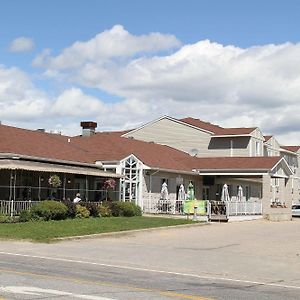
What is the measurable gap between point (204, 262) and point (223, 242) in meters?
6.17

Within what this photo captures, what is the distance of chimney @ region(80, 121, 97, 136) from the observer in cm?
4534

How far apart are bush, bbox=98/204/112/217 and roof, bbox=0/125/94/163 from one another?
4.18m

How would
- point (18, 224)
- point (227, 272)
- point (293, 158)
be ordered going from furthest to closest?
1. point (293, 158)
2. point (18, 224)
3. point (227, 272)

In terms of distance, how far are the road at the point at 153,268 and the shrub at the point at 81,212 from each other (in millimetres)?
5521

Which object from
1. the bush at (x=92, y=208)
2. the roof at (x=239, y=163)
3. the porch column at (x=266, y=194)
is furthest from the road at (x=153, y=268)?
the roof at (x=239, y=163)

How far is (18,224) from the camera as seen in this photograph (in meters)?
24.0

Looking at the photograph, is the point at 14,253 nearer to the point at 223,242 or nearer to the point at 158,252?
the point at 158,252

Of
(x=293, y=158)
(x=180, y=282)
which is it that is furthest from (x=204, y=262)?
(x=293, y=158)

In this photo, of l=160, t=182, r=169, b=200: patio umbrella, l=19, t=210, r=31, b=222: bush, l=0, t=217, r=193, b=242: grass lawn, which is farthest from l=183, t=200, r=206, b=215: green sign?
l=19, t=210, r=31, b=222: bush

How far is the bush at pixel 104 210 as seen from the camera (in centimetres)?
3022

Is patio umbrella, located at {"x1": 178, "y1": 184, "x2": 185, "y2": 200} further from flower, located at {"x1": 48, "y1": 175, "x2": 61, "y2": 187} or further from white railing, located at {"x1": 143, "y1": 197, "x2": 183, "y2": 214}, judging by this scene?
flower, located at {"x1": 48, "y1": 175, "x2": 61, "y2": 187}

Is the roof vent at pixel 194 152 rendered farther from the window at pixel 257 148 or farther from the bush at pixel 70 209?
the bush at pixel 70 209

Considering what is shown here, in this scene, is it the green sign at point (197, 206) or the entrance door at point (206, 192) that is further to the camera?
the entrance door at point (206, 192)

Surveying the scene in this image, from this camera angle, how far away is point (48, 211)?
86.0 ft
